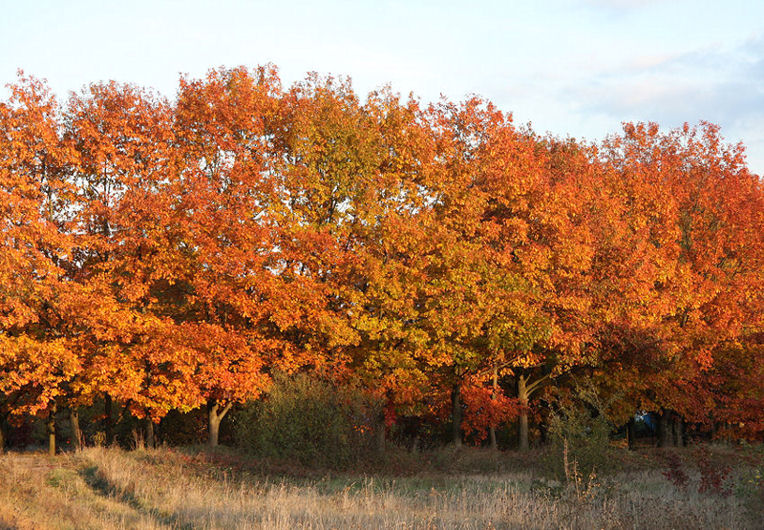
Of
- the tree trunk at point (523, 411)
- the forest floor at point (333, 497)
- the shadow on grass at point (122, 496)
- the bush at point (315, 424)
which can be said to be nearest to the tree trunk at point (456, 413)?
the tree trunk at point (523, 411)

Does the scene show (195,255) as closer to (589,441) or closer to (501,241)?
(501,241)

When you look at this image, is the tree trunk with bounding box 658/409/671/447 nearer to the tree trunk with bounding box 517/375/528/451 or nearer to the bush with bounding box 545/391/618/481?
the tree trunk with bounding box 517/375/528/451

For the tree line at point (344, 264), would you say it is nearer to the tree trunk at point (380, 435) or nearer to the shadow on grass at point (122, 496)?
the tree trunk at point (380, 435)

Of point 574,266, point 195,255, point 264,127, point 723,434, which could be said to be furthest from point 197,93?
point 723,434

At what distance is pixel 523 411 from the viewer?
104 feet

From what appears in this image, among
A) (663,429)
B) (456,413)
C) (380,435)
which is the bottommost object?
(663,429)

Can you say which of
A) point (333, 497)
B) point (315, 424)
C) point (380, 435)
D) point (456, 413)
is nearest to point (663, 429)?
point (456, 413)

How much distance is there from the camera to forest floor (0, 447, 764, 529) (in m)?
12.1

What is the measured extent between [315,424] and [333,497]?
634 centimetres

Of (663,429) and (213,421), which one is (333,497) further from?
(663,429)

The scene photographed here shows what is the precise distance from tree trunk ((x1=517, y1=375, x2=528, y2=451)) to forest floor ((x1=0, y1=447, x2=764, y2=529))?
25.0 feet

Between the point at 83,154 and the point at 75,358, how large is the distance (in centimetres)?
776

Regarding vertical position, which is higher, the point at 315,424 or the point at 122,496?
the point at 315,424

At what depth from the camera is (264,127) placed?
29188mm
